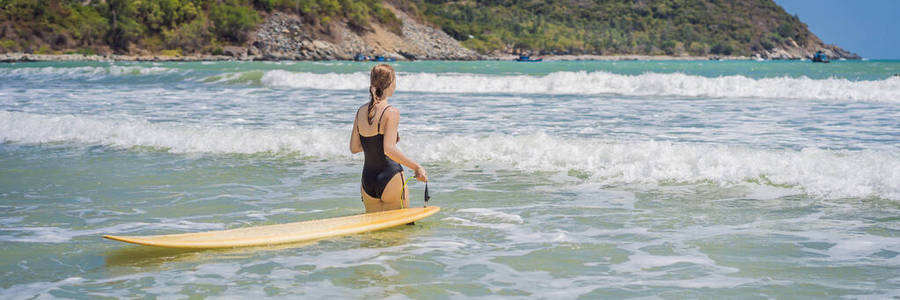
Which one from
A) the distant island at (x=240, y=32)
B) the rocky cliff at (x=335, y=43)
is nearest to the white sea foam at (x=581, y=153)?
the distant island at (x=240, y=32)

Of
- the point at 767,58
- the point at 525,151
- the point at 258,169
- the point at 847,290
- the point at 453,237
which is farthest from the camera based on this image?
the point at 767,58

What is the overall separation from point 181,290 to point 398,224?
1856 mm

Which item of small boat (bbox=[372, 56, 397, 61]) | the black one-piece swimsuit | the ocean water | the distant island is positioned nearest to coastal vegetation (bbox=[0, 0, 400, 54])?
the distant island

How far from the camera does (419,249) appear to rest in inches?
206

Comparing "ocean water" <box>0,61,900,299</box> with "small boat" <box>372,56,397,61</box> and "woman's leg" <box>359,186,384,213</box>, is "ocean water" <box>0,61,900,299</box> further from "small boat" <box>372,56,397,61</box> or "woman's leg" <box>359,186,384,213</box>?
"small boat" <box>372,56,397,61</box>

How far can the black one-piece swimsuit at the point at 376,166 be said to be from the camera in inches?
213

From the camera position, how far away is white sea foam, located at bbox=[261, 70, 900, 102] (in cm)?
2169

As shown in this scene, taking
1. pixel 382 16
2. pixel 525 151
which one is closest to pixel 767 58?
pixel 382 16

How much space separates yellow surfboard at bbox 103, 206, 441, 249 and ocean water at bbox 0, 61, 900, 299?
0.25 feet

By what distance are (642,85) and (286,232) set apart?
72.5ft

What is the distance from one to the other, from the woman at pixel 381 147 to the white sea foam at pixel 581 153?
327cm

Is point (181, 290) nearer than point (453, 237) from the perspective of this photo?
Yes

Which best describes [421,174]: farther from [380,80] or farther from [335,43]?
[335,43]

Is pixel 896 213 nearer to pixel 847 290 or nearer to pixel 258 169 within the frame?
pixel 847 290
